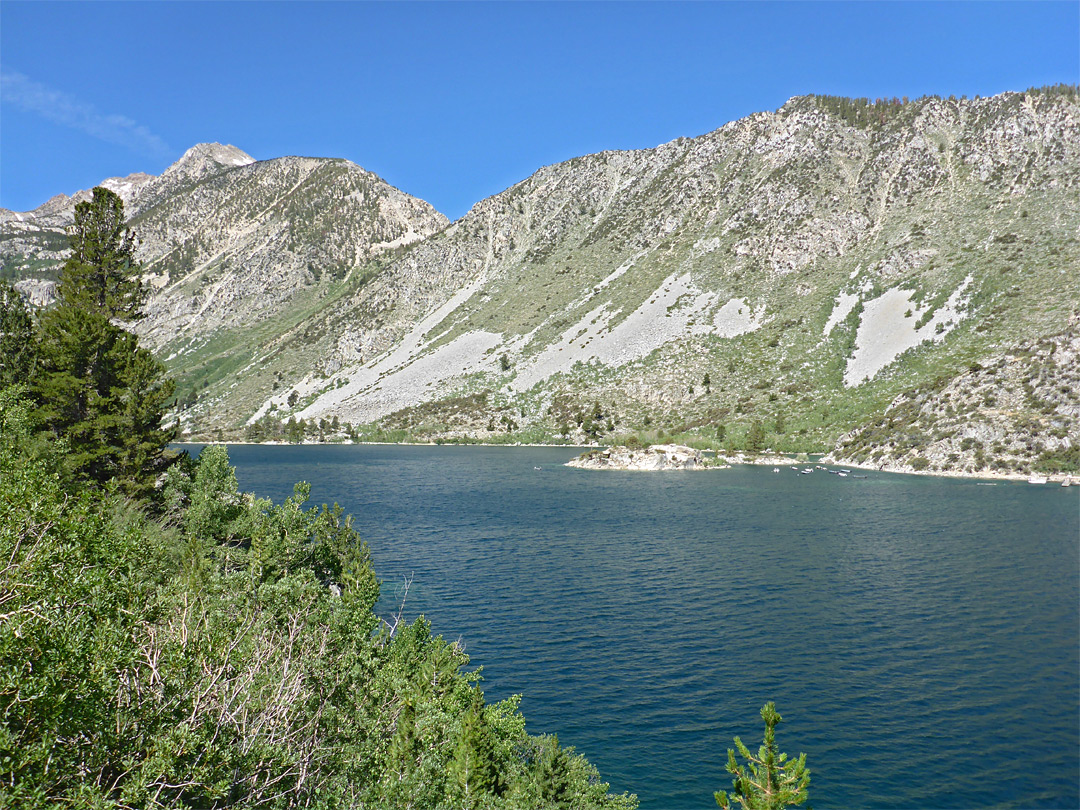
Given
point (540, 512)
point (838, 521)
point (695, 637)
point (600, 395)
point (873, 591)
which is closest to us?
point (695, 637)

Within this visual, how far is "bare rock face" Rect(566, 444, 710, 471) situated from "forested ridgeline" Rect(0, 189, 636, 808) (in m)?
103

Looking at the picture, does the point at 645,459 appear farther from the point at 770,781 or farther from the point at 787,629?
the point at 770,781

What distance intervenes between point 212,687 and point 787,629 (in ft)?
115

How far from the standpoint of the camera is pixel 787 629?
3953 cm

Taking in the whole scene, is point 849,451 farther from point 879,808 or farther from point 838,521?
point 879,808

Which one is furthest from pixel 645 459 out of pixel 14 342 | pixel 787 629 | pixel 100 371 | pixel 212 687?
pixel 212 687

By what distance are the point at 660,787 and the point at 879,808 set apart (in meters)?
7.77

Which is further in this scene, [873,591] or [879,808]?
[873,591]

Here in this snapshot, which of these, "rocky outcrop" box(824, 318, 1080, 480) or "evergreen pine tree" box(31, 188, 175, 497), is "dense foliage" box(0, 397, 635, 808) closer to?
"evergreen pine tree" box(31, 188, 175, 497)

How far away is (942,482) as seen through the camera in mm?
99062

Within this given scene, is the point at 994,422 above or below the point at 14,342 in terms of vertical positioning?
above

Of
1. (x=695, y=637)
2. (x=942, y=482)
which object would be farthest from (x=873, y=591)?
(x=942, y=482)

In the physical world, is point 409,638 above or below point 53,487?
below

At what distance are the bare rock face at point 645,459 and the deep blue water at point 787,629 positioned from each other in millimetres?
47989
